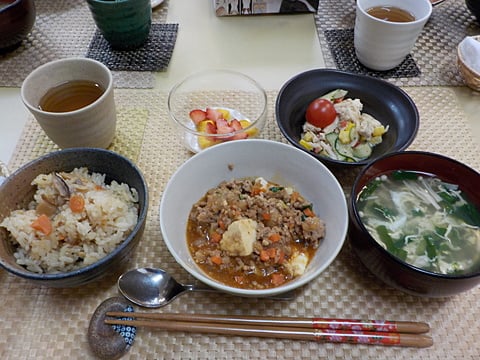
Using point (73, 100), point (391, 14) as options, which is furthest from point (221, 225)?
point (391, 14)

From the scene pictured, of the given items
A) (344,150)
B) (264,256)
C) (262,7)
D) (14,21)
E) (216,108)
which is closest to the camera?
(264,256)

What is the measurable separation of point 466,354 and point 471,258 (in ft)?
0.90

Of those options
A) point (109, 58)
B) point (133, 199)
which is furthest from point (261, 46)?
point (133, 199)

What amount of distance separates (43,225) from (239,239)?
1.96ft

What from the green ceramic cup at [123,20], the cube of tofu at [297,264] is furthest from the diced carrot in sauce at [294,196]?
the green ceramic cup at [123,20]

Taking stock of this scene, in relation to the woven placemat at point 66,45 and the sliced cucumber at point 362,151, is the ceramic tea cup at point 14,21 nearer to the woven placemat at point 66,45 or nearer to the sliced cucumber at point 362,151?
the woven placemat at point 66,45

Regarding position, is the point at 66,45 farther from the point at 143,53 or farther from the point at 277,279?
the point at 277,279

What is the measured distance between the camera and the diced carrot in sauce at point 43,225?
3.96 feet

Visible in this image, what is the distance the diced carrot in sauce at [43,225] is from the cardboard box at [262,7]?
1692 millimetres

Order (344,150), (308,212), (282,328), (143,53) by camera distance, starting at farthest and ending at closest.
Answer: (143,53)
(344,150)
(308,212)
(282,328)

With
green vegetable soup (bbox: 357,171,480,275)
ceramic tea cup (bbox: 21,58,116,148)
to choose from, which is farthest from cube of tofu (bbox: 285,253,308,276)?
ceramic tea cup (bbox: 21,58,116,148)

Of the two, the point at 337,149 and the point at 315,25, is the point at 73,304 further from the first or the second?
the point at 315,25

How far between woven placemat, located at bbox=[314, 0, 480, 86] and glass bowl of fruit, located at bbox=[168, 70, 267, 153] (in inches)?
21.2

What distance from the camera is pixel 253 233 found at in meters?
1.29
